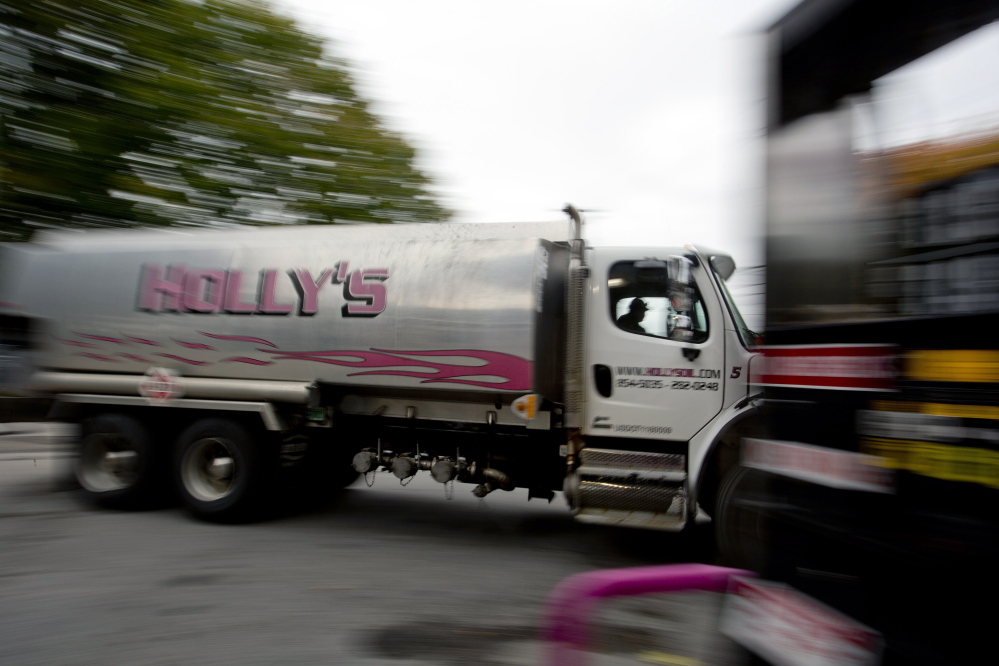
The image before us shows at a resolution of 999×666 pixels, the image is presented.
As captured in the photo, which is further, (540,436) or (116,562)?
(540,436)

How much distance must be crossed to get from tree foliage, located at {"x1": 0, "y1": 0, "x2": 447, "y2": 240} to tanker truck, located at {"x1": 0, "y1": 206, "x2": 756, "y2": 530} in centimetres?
684

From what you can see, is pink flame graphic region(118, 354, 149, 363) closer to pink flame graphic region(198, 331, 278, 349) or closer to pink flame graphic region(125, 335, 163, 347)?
pink flame graphic region(125, 335, 163, 347)

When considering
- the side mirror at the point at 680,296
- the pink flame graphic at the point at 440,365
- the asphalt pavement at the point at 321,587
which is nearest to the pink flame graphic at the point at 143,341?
the pink flame graphic at the point at 440,365

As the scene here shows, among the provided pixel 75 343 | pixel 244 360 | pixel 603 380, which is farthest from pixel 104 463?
pixel 603 380

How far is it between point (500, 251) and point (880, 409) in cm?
372

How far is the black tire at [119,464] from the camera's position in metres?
6.66

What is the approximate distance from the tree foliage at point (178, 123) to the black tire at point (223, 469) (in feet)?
29.6

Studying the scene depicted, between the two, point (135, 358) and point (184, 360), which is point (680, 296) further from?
point (135, 358)

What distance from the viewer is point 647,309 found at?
222 inches

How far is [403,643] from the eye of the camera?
12.6 ft

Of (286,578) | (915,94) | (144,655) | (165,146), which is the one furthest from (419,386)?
(165,146)

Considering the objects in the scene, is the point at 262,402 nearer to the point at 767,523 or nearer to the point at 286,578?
the point at 286,578

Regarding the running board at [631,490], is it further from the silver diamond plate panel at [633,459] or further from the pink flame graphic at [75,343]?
the pink flame graphic at [75,343]

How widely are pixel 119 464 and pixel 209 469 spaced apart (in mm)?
1154
